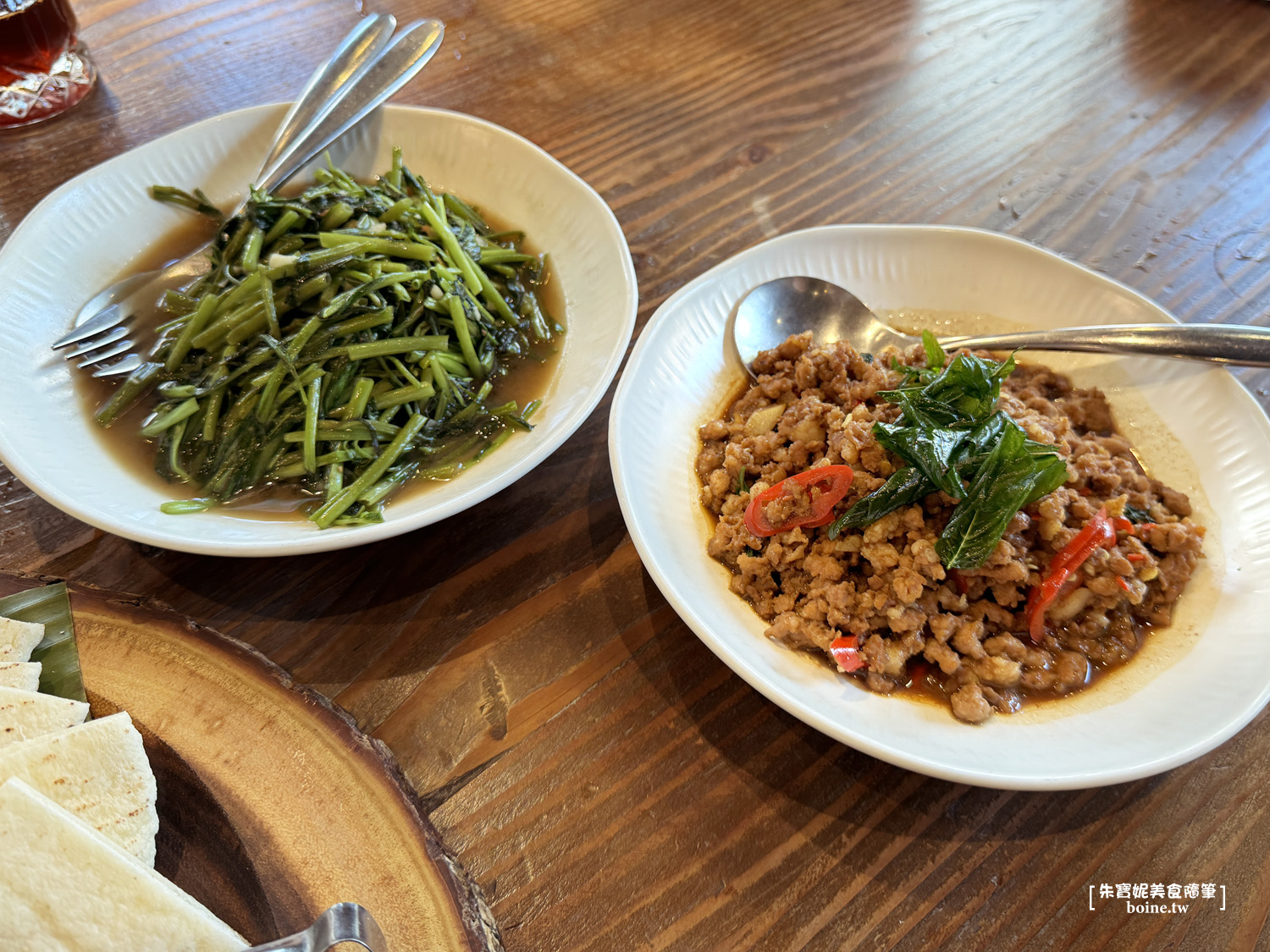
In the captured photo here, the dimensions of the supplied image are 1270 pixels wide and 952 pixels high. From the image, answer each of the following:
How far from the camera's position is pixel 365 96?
2.36 metres

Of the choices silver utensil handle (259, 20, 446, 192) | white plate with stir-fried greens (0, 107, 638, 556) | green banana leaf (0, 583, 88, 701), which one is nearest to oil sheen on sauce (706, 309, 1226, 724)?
white plate with stir-fried greens (0, 107, 638, 556)

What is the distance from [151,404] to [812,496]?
5.47ft

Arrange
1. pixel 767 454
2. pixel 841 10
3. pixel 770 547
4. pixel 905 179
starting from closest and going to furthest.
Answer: pixel 770 547, pixel 767 454, pixel 905 179, pixel 841 10

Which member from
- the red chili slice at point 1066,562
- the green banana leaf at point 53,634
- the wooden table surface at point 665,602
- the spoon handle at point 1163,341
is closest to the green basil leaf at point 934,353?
the spoon handle at point 1163,341

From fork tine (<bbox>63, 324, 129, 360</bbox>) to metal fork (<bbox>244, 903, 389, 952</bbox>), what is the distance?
63.2 inches

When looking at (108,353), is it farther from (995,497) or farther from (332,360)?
(995,497)

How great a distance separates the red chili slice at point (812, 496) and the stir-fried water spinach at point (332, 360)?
65cm

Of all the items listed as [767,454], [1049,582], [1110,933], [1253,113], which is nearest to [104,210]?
[767,454]

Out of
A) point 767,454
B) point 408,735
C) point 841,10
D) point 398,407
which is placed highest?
point 841,10

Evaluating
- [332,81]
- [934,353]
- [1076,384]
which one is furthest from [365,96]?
[1076,384]

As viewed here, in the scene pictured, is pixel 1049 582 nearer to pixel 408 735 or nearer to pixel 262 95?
pixel 408 735

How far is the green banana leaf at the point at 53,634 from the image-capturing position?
1404 millimetres

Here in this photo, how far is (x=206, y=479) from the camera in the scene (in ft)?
5.98

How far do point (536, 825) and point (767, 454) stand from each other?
954mm
